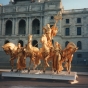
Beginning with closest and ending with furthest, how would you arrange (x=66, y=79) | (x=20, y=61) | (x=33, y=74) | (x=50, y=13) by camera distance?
(x=66, y=79), (x=33, y=74), (x=20, y=61), (x=50, y=13)

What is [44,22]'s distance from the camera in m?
47.1

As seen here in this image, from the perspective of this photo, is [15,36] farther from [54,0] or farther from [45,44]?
[45,44]

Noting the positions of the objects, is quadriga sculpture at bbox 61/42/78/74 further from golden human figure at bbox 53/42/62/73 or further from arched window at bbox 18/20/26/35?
arched window at bbox 18/20/26/35

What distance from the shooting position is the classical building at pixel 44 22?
4641 centimetres

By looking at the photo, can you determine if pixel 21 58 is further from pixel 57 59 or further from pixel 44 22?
pixel 44 22

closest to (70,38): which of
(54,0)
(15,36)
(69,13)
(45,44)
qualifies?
(69,13)

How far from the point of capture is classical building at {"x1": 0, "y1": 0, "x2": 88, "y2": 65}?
46.4 metres

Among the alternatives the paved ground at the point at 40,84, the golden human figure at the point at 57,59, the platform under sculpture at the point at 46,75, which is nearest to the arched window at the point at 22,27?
the platform under sculpture at the point at 46,75

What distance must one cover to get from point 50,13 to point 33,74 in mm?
32773

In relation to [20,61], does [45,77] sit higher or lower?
lower

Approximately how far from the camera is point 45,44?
1659cm

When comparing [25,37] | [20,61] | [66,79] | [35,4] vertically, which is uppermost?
[35,4]

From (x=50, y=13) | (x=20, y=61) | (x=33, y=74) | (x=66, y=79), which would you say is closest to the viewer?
(x=66, y=79)

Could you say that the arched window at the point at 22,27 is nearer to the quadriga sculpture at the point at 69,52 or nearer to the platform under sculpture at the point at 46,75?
the platform under sculpture at the point at 46,75
